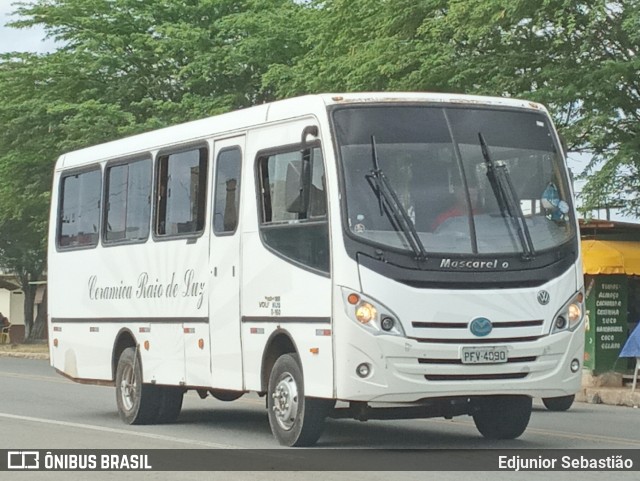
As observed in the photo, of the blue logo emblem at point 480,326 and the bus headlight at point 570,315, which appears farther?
the bus headlight at point 570,315

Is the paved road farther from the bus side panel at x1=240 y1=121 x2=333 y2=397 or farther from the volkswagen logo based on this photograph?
the volkswagen logo

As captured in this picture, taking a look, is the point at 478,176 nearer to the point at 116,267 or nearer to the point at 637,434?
the point at 637,434

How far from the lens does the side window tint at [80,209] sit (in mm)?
18250

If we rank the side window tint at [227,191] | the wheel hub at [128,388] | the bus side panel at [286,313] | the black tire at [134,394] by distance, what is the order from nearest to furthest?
the bus side panel at [286,313] → the side window tint at [227,191] → the black tire at [134,394] → the wheel hub at [128,388]

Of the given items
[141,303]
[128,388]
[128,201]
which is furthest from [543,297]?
[128,201]

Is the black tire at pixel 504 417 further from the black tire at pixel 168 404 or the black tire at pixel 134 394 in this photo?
the black tire at pixel 134 394

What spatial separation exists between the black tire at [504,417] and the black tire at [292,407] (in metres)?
1.63

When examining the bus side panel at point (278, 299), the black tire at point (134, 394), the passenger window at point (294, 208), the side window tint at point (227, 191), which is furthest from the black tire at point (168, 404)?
the passenger window at point (294, 208)

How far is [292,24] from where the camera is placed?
3850 centimetres

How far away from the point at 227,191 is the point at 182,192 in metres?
1.20

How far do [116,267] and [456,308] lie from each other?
6.08m

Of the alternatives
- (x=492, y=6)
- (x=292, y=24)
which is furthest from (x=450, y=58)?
(x=292, y=24)

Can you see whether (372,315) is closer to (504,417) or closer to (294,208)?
(294,208)

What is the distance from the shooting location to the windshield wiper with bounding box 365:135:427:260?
41.0 feet
